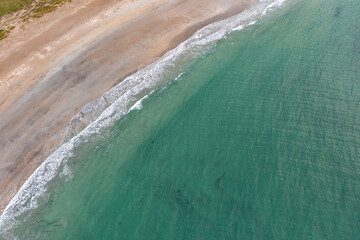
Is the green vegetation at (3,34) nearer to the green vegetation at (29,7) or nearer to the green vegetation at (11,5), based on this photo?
the green vegetation at (29,7)

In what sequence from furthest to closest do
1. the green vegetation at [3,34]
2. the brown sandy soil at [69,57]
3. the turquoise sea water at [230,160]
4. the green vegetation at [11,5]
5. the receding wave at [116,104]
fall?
the green vegetation at [11,5], the green vegetation at [3,34], the brown sandy soil at [69,57], the receding wave at [116,104], the turquoise sea water at [230,160]

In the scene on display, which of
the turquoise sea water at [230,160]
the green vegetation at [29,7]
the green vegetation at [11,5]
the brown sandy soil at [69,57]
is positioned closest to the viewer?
the turquoise sea water at [230,160]

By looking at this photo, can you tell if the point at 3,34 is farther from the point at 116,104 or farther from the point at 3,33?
the point at 116,104

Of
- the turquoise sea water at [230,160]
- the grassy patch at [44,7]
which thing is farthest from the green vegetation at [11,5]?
the turquoise sea water at [230,160]

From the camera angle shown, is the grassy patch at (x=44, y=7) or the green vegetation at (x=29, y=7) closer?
the green vegetation at (x=29, y=7)

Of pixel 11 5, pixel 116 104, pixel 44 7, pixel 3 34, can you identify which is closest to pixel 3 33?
pixel 3 34

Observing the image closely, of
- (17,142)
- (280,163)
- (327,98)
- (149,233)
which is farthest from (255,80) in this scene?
(17,142)
